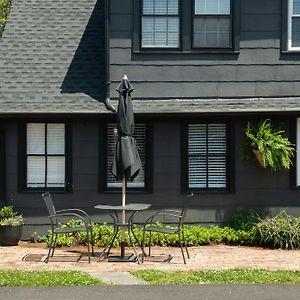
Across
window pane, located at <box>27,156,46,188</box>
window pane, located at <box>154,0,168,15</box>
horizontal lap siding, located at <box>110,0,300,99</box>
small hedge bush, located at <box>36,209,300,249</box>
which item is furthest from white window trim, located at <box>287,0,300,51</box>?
window pane, located at <box>27,156,46,188</box>

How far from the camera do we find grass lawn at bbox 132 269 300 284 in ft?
27.5

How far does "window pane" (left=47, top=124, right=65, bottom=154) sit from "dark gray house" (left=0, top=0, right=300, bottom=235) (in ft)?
0.07

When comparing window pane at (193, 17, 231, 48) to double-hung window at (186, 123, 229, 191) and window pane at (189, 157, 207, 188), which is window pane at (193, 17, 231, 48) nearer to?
double-hung window at (186, 123, 229, 191)

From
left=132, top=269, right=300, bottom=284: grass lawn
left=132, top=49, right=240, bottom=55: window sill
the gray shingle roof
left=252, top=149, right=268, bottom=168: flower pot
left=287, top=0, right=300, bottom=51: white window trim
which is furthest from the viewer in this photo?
left=287, top=0, right=300, bottom=51: white window trim

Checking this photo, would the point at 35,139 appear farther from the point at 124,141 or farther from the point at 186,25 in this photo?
the point at 186,25

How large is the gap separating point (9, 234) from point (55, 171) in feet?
5.08

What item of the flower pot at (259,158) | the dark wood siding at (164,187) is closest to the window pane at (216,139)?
the dark wood siding at (164,187)

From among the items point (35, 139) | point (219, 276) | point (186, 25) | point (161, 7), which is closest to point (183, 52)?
point (186, 25)

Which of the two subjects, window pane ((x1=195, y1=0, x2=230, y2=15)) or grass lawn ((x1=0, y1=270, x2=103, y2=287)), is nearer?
grass lawn ((x1=0, y1=270, x2=103, y2=287))

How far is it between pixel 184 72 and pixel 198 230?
10.1 ft

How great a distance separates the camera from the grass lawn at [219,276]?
8.38m

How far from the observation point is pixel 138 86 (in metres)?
12.1

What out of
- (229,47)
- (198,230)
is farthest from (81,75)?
(198,230)

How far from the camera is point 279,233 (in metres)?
11.4
